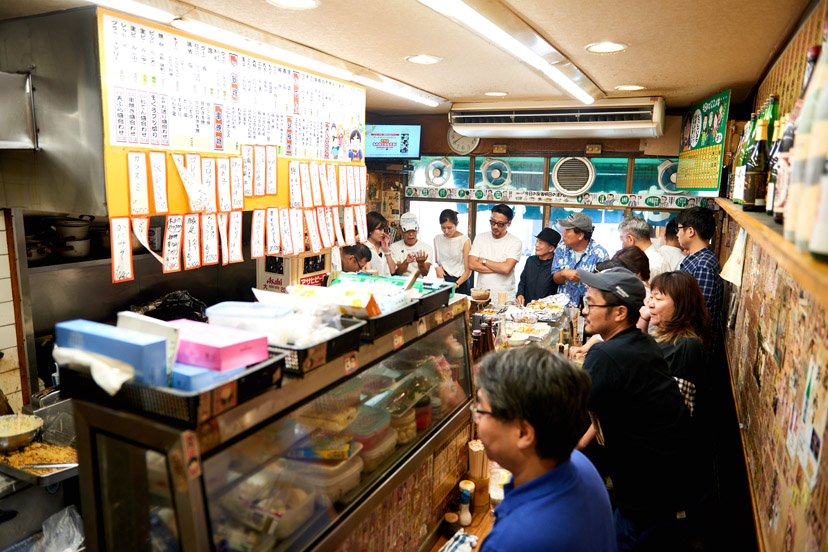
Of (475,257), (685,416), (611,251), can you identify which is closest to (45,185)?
(685,416)

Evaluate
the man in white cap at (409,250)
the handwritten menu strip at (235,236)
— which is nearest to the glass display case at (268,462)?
the handwritten menu strip at (235,236)

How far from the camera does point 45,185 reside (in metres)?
2.96

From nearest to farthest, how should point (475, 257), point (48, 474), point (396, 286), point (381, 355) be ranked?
point (381, 355), point (396, 286), point (48, 474), point (475, 257)

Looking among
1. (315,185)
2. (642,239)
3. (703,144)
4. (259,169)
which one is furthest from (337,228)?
(703,144)

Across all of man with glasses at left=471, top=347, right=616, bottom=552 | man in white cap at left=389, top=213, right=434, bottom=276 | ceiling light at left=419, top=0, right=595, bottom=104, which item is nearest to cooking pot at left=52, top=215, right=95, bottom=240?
ceiling light at left=419, top=0, right=595, bottom=104

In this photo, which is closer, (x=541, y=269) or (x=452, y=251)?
(x=541, y=269)

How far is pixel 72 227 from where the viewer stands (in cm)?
397

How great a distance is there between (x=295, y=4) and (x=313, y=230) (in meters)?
1.78

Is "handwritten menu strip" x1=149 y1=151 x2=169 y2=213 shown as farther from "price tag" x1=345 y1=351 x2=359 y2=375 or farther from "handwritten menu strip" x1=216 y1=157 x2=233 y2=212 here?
"price tag" x1=345 y1=351 x2=359 y2=375

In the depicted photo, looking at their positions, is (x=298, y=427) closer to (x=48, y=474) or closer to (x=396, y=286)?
(x=396, y=286)

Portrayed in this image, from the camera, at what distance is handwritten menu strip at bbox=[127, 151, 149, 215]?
277 cm

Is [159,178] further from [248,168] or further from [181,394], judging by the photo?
[181,394]

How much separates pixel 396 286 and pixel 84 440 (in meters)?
1.24

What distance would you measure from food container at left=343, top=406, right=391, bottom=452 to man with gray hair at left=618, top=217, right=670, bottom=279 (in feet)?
14.1
